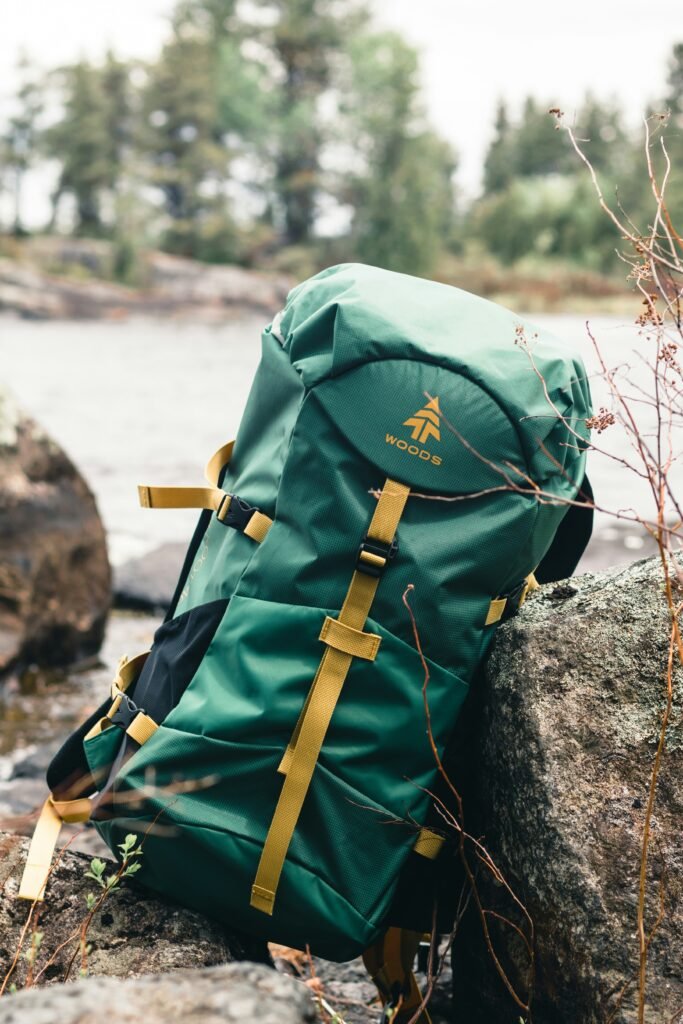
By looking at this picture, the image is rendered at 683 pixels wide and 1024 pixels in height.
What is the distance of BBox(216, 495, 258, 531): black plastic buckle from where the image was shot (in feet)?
6.59

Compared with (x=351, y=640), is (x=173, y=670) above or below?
below

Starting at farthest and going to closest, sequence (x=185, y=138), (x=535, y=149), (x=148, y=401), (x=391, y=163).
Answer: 1. (x=535, y=149)
2. (x=185, y=138)
3. (x=391, y=163)
4. (x=148, y=401)

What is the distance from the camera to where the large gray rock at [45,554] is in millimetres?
4234

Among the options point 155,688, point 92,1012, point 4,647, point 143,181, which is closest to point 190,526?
point 4,647

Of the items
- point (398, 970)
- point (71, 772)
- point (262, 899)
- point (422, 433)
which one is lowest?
point (398, 970)

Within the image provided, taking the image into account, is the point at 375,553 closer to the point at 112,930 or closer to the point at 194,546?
the point at 194,546

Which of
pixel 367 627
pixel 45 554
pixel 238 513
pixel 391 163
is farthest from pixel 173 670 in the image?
pixel 391 163

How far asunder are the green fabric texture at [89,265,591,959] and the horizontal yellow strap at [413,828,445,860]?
1.2 inches

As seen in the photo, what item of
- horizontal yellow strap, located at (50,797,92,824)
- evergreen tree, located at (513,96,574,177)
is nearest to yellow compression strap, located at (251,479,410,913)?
horizontal yellow strap, located at (50,797,92,824)

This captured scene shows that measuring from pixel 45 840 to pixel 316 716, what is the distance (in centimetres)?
65

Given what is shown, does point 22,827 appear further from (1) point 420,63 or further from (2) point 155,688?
(1) point 420,63

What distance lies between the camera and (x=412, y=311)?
1979 mm

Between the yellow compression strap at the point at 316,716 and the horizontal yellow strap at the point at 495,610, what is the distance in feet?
0.79

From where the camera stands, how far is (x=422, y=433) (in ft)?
6.11
